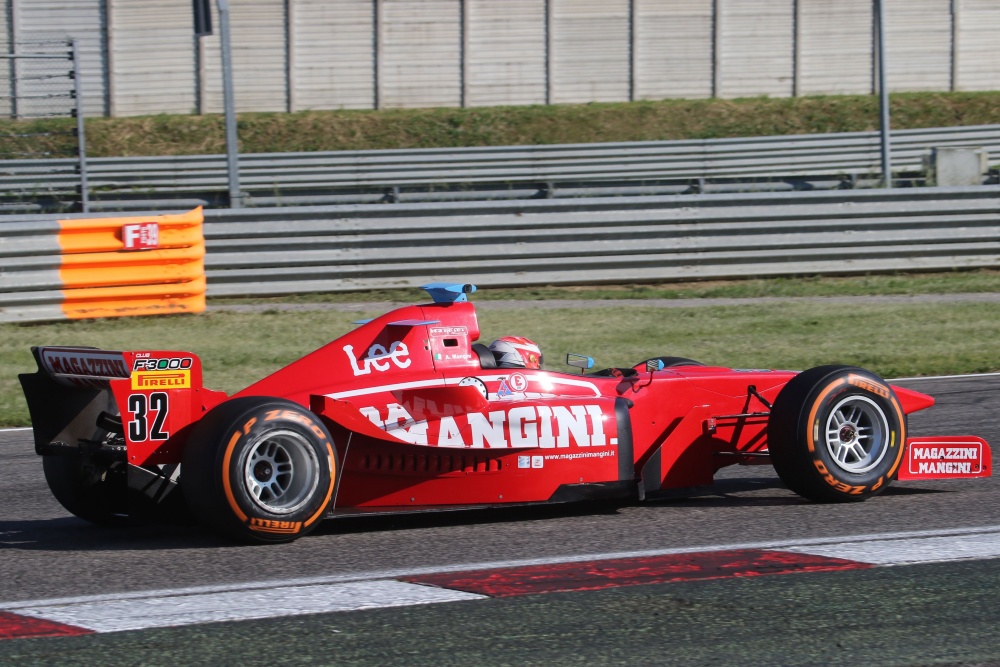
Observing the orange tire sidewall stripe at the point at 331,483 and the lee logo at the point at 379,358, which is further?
the lee logo at the point at 379,358

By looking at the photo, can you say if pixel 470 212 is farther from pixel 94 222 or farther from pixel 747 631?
pixel 747 631

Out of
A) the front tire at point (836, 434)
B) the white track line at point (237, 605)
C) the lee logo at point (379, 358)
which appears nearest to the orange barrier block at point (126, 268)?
the lee logo at point (379, 358)

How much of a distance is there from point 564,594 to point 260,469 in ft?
4.99

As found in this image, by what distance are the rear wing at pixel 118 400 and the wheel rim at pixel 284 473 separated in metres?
0.42

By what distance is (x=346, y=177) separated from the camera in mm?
25609

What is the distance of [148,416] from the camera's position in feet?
18.3

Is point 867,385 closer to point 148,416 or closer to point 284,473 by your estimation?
point 284,473

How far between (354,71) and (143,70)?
184 inches

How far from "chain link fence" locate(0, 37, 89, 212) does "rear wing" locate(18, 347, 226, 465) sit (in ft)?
33.6

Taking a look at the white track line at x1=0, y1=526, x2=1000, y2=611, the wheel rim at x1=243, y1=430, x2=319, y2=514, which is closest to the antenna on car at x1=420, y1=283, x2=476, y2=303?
the wheel rim at x1=243, y1=430, x2=319, y2=514

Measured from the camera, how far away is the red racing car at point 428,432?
18.1 feet

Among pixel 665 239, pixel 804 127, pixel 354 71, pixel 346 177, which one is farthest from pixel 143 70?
pixel 665 239

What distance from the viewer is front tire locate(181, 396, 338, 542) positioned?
5344 mm

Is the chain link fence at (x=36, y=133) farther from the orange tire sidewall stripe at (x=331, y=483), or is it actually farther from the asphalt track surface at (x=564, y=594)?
the orange tire sidewall stripe at (x=331, y=483)
